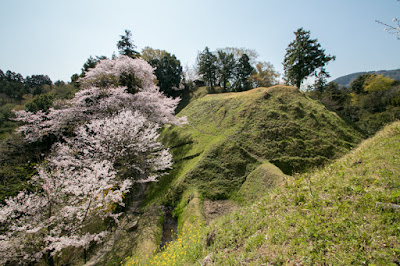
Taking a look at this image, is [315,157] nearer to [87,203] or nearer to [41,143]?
[87,203]

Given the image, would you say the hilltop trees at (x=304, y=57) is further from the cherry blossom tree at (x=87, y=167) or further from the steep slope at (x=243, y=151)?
the cherry blossom tree at (x=87, y=167)

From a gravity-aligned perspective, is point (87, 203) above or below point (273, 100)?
below

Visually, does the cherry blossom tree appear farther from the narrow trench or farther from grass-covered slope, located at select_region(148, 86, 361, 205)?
the narrow trench

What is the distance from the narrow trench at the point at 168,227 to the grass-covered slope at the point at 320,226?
471cm

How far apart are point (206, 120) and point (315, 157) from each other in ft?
45.0

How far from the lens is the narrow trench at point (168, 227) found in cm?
1082

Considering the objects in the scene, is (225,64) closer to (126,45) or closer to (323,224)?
(126,45)

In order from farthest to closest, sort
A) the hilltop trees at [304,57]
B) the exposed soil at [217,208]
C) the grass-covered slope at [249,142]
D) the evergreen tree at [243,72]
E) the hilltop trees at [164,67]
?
1. the hilltop trees at [164,67]
2. the evergreen tree at [243,72]
3. the hilltop trees at [304,57]
4. the grass-covered slope at [249,142]
5. the exposed soil at [217,208]

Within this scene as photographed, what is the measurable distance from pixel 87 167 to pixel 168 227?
7989 millimetres

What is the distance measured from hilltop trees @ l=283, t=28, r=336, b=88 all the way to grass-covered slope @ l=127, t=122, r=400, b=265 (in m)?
25.6

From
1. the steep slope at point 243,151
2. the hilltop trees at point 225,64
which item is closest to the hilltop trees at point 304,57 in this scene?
the steep slope at point 243,151

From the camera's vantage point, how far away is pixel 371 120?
22.1 m

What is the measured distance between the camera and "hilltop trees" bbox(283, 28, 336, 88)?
26.4 metres

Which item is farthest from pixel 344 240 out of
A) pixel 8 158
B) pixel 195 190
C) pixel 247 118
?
pixel 8 158
